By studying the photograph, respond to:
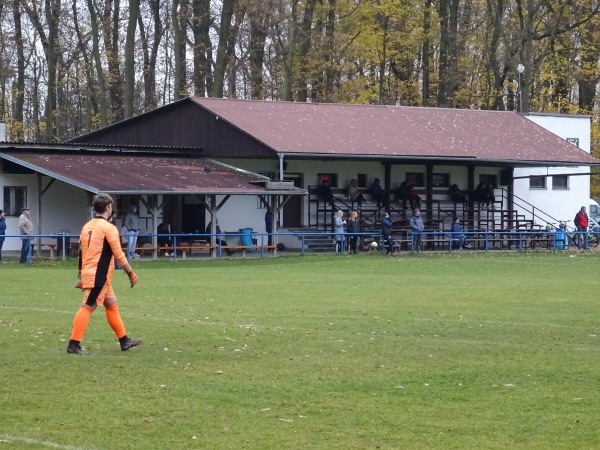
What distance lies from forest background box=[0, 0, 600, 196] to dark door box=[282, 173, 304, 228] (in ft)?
27.3

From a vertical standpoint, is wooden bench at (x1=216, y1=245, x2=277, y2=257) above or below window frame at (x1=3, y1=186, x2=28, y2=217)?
below

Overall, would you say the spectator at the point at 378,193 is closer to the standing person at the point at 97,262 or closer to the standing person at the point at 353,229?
the standing person at the point at 353,229

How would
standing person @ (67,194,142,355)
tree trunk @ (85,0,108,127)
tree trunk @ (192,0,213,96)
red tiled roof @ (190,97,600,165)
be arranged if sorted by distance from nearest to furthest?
standing person @ (67,194,142,355), red tiled roof @ (190,97,600,165), tree trunk @ (85,0,108,127), tree trunk @ (192,0,213,96)

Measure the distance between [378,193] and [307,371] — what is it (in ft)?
111

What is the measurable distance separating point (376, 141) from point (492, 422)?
3574 cm

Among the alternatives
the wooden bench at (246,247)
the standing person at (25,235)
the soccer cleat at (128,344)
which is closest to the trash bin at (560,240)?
the wooden bench at (246,247)

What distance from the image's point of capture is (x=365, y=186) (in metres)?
47.0

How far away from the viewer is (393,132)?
46.8 m

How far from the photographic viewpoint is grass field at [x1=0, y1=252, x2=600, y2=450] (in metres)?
9.12

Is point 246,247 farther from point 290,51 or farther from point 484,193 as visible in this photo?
point 290,51

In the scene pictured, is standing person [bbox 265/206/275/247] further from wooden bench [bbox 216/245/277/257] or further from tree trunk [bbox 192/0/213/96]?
tree trunk [bbox 192/0/213/96]

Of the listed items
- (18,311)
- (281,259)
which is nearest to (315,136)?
(281,259)

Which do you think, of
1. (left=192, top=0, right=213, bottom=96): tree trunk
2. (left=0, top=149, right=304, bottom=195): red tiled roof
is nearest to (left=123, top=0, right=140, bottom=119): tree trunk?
(left=192, top=0, right=213, bottom=96): tree trunk

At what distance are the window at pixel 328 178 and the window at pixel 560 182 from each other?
494 inches
